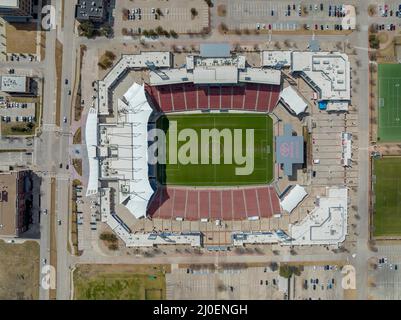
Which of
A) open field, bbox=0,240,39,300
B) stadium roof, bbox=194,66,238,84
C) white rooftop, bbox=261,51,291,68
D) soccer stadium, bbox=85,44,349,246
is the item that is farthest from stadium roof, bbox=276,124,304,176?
open field, bbox=0,240,39,300

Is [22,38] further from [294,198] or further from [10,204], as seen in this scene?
[294,198]

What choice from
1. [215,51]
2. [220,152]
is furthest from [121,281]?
[215,51]

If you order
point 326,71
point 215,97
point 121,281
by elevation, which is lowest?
point 121,281

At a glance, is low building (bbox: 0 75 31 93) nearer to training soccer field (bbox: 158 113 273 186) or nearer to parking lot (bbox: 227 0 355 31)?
training soccer field (bbox: 158 113 273 186)

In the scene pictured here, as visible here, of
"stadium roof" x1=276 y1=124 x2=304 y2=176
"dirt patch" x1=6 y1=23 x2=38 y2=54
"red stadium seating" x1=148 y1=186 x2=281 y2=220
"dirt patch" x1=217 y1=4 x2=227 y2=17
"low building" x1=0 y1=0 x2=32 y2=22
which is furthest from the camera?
"red stadium seating" x1=148 y1=186 x2=281 y2=220

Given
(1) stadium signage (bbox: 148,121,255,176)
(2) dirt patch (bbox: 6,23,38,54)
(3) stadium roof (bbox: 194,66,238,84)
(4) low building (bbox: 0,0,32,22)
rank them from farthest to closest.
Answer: (1) stadium signage (bbox: 148,121,255,176)
(2) dirt patch (bbox: 6,23,38,54)
(3) stadium roof (bbox: 194,66,238,84)
(4) low building (bbox: 0,0,32,22)
